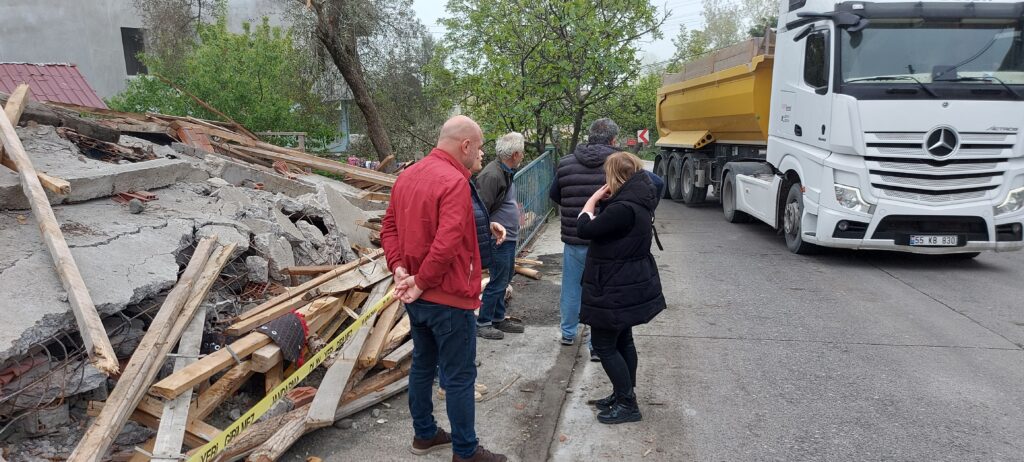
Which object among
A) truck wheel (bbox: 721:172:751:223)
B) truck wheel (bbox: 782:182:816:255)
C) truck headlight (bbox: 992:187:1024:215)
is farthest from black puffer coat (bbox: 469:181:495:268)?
truck wheel (bbox: 721:172:751:223)

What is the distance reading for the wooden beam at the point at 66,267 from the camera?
352cm

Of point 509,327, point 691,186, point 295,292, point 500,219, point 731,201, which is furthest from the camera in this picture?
point 691,186

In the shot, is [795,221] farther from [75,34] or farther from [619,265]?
[75,34]

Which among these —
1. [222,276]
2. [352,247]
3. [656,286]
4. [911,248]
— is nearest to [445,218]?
[656,286]

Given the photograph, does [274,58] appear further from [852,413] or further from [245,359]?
[852,413]

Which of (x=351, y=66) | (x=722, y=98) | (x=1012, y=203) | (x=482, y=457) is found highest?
(x=351, y=66)

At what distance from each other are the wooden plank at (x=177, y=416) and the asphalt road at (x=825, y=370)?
79.3 inches

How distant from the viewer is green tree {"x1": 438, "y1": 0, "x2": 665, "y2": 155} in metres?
12.4

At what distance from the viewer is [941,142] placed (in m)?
7.85

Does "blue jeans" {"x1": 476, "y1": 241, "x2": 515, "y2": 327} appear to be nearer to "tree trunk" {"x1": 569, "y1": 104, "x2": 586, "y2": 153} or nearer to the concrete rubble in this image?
the concrete rubble

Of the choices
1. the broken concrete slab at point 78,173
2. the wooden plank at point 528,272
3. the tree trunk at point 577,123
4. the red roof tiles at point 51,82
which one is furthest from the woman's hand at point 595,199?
the red roof tiles at point 51,82

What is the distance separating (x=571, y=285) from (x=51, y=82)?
15.9 metres

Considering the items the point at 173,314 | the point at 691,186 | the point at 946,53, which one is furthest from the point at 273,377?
the point at 691,186

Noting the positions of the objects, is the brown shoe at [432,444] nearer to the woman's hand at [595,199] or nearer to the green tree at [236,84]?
the woman's hand at [595,199]
